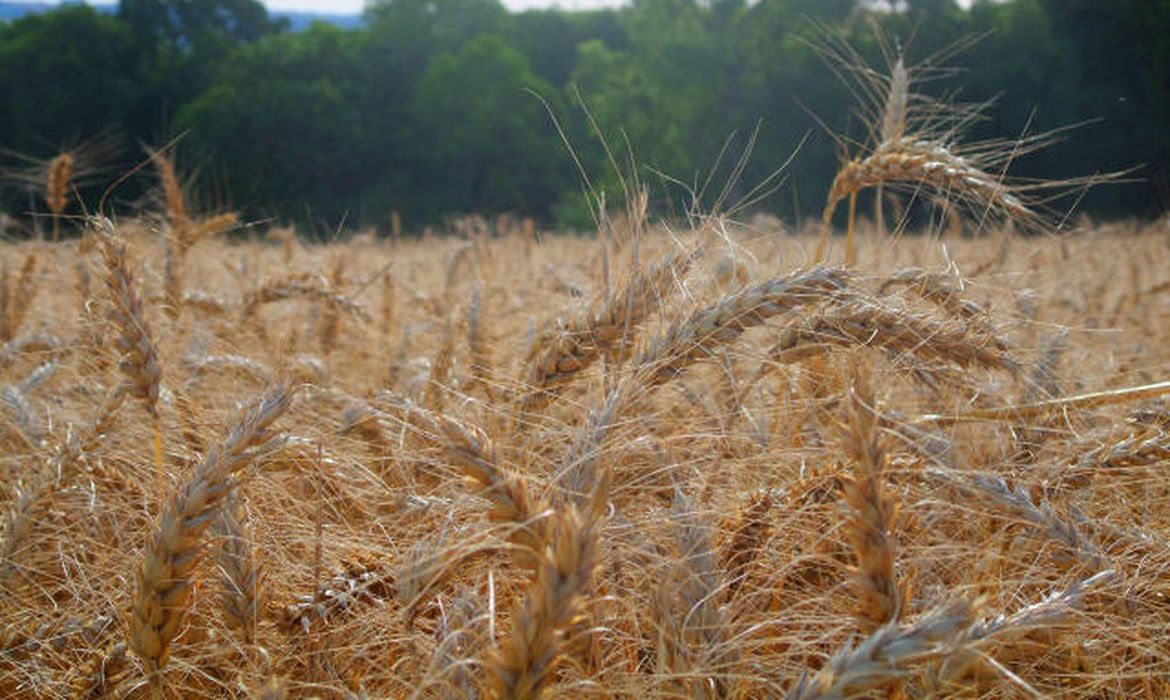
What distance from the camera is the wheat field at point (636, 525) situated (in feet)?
2.74

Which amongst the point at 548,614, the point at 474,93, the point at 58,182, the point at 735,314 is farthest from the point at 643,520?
the point at 474,93

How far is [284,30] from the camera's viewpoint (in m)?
36.7

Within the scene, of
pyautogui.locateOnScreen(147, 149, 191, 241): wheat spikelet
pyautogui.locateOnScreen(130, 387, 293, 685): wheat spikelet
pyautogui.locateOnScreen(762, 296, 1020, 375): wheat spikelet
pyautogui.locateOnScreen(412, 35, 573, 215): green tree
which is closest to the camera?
pyautogui.locateOnScreen(130, 387, 293, 685): wheat spikelet

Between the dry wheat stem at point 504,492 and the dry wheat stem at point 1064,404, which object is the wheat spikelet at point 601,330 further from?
the dry wheat stem at point 504,492

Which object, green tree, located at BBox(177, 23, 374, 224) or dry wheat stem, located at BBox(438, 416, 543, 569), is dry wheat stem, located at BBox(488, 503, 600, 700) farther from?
green tree, located at BBox(177, 23, 374, 224)

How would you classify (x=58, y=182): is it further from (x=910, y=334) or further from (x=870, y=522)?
(x=870, y=522)

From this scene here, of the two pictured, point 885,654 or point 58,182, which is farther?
point 58,182

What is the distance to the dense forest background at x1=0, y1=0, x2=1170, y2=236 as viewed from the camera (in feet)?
61.8

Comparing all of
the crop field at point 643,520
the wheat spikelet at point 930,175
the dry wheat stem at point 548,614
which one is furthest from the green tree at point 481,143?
the dry wheat stem at point 548,614

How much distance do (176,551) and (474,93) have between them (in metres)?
29.0

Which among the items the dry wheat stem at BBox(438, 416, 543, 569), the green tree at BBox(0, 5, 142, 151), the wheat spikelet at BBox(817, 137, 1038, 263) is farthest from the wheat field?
the green tree at BBox(0, 5, 142, 151)

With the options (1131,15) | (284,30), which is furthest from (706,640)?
(284,30)

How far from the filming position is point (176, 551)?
950 mm

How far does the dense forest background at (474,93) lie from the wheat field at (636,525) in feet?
55.5
